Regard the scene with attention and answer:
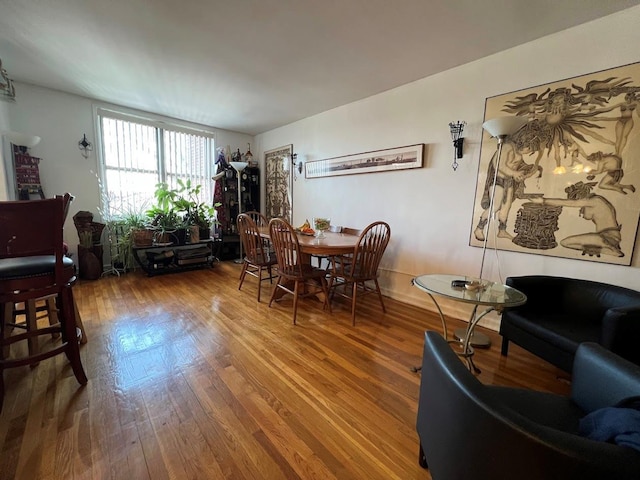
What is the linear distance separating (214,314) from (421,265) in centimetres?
237

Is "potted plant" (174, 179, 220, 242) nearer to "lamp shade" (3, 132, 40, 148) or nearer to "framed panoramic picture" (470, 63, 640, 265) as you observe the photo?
"lamp shade" (3, 132, 40, 148)

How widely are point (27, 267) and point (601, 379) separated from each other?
2717 millimetres

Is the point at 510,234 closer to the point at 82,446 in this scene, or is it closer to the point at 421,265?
the point at 421,265

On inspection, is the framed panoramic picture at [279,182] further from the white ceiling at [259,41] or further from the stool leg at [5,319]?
the stool leg at [5,319]

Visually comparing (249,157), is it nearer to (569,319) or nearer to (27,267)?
(27,267)

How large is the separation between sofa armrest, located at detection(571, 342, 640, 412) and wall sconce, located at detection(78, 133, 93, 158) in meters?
5.60

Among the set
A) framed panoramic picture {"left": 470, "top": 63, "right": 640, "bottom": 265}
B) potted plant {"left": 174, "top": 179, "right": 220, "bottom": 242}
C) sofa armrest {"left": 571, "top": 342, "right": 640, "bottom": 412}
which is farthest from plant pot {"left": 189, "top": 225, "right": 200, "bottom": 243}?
sofa armrest {"left": 571, "top": 342, "right": 640, "bottom": 412}

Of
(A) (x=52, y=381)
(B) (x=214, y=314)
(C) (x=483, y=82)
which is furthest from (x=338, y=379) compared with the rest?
(C) (x=483, y=82)

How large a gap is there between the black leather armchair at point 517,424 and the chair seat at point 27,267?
2.08m

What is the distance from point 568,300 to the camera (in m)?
1.98

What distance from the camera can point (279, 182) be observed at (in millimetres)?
5211

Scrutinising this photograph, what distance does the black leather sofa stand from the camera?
141cm

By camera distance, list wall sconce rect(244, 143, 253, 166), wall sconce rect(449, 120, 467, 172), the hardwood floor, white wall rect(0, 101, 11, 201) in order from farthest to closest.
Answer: wall sconce rect(244, 143, 253, 166)
white wall rect(0, 101, 11, 201)
wall sconce rect(449, 120, 467, 172)
the hardwood floor

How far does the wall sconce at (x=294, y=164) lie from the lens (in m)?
4.64
